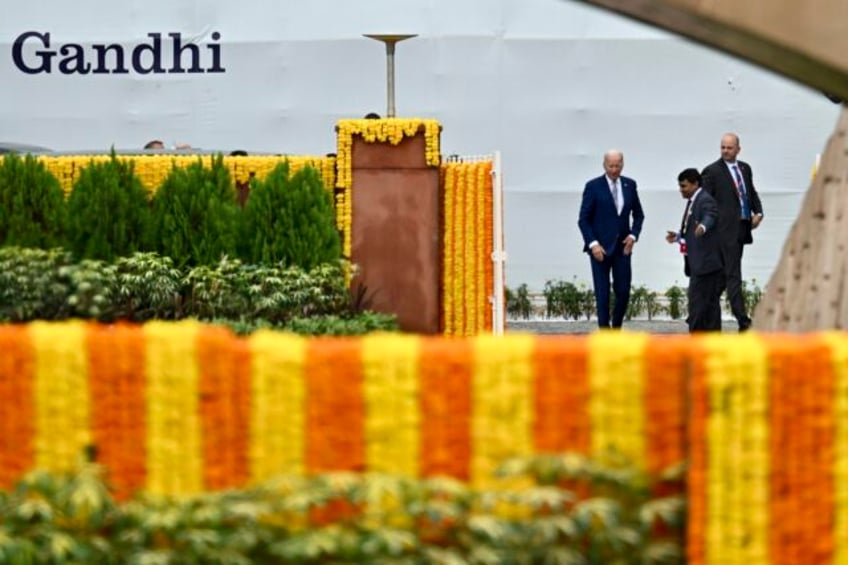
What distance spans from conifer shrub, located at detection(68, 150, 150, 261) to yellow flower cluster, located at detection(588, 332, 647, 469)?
853cm

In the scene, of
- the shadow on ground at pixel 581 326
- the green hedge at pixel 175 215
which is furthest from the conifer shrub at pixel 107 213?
the shadow on ground at pixel 581 326

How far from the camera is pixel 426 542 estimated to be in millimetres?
5660

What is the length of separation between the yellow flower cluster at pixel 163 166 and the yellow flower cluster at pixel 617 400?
31.3ft

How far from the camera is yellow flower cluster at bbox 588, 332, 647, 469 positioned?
573 centimetres

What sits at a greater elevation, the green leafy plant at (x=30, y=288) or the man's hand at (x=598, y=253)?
the man's hand at (x=598, y=253)

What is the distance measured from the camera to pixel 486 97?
20.9 metres

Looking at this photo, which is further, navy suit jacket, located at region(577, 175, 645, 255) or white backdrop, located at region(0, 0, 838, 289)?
white backdrop, located at region(0, 0, 838, 289)

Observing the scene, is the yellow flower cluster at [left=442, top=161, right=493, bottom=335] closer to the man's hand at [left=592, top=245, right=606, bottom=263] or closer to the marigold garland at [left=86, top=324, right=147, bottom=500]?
the man's hand at [left=592, top=245, right=606, bottom=263]

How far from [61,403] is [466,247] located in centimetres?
1078

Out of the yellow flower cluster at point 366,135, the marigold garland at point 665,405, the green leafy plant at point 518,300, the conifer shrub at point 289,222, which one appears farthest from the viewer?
the green leafy plant at point 518,300

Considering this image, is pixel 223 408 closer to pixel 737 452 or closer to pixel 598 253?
pixel 737 452

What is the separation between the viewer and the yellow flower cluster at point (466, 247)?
16391 mm

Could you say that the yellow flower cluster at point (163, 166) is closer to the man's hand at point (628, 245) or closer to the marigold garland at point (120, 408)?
the man's hand at point (628, 245)

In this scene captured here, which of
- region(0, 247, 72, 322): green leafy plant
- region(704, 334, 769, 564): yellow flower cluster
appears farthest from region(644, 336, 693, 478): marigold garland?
region(0, 247, 72, 322): green leafy plant
